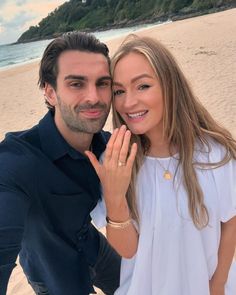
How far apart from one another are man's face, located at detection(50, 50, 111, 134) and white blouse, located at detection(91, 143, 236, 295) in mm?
398

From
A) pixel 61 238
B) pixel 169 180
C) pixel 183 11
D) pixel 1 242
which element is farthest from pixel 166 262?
pixel 183 11

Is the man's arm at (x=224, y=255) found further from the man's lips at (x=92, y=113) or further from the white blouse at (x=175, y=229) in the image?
the man's lips at (x=92, y=113)

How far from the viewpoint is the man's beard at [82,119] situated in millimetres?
1949

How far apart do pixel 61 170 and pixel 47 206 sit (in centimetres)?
19

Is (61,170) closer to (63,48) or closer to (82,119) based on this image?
(82,119)

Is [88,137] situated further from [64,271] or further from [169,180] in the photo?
[64,271]

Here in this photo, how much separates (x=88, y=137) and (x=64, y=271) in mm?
764

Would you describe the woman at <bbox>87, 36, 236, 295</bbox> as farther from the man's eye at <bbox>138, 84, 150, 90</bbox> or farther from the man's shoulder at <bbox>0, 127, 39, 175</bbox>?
the man's shoulder at <bbox>0, 127, 39, 175</bbox>

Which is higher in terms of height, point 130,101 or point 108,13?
point 130,101

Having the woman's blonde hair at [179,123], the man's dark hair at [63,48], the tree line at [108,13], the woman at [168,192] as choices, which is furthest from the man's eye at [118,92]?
the tree line at [108,13]

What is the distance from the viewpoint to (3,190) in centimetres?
158

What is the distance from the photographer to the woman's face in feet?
5.94

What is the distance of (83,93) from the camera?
6.48 ft

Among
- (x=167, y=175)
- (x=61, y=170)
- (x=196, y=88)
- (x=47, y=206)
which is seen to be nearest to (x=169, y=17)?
(x=196, y=88)
